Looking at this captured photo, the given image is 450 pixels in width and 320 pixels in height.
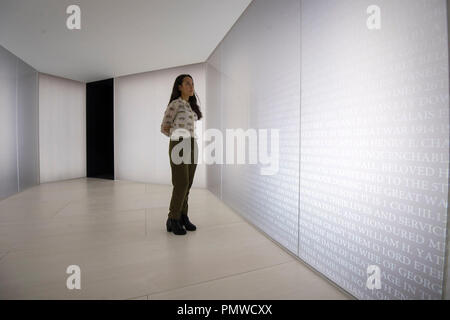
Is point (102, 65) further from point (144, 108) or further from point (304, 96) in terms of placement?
point (304, 96)

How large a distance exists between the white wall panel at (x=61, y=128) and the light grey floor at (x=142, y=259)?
2.63 metres

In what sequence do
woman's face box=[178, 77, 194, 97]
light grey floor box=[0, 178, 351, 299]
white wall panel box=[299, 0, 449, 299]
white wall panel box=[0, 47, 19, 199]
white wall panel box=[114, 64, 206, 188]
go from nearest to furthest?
white wall panel box=[299, 0, 449, 299] < light grey floor box=[0, 178, 351, 299] < woman's face box=[178, 77, 194, 97] < white wall panel box=[0, 47, 19, 199] < white wall panel box=[114, 64, 206, 188]

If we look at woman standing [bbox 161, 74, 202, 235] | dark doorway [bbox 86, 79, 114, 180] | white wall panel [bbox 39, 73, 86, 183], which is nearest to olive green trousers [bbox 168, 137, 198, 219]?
woman standing [bbox 161, 74, 202, 235]

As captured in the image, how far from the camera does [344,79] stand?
1.21 metres

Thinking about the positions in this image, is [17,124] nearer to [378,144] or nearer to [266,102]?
[266,102]

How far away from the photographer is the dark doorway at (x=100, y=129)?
5508 millimetres

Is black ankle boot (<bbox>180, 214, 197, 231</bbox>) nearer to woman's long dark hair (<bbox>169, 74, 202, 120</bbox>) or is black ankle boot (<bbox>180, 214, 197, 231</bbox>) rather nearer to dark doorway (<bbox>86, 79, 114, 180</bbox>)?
woman's long dark hair (<bbox>169, 74, 202, 120</bbox>)

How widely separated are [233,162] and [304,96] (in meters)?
1.40

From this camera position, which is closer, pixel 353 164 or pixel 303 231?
pixel 353 164

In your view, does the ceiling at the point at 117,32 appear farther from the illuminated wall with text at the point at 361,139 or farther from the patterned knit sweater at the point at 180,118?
the patterned knit sweater at the point at 180,118

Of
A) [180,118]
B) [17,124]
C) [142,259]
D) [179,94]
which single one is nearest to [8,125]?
[17,124]

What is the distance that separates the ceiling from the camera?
8.32 ft

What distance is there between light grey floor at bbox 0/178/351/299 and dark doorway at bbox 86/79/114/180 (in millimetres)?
2973
